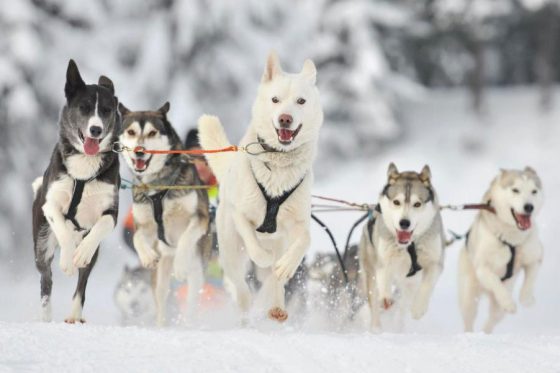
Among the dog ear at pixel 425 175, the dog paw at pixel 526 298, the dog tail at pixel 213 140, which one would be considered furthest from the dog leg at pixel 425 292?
the dog tail at pixel 213 140

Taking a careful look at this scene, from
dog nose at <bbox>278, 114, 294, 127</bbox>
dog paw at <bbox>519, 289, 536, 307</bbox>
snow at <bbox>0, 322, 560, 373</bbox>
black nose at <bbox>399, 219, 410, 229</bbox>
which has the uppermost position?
dog nose at <bbox>278, 114, 294, 127</bbox>

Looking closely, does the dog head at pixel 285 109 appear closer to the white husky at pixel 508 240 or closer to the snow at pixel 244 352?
the snow at pixel 244 352

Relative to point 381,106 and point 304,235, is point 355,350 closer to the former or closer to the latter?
point 304,235

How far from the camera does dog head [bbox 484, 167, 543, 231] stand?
622 cm

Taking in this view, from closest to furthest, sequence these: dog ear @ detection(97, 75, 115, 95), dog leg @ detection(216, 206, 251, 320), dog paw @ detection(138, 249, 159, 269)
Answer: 1. dog ear @ detection(97, 75, 115, 95)
2. dog leg @ detection(216, 206, 251, 320)
3. dog paw @ detection(138, 249, 159, 269)

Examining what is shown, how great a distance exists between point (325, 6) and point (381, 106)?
2310 mm

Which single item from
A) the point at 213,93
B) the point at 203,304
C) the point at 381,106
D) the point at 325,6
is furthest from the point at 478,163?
the point at 203,304

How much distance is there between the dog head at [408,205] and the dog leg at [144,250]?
149 centimetres

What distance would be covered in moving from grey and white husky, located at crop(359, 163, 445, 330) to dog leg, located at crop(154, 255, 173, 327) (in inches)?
53.6

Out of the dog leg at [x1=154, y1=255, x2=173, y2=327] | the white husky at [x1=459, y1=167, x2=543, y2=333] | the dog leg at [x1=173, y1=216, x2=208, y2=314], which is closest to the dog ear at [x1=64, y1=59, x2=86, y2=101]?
the dog leg at [x1=173, y1=216, x2=208, y2=314]

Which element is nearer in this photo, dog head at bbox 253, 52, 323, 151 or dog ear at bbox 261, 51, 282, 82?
dog head at bbox 253, 52, 323, 151

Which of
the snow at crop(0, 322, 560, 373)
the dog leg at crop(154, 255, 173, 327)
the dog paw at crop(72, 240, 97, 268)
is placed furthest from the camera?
the dog leg at crop(154, 255, 173, 327)

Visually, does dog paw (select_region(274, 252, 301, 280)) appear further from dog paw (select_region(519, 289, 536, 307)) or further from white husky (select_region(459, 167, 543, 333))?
dog paw (select_region(519, 289, 536, 307))

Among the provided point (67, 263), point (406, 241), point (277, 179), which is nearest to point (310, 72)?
point (277, 179)
